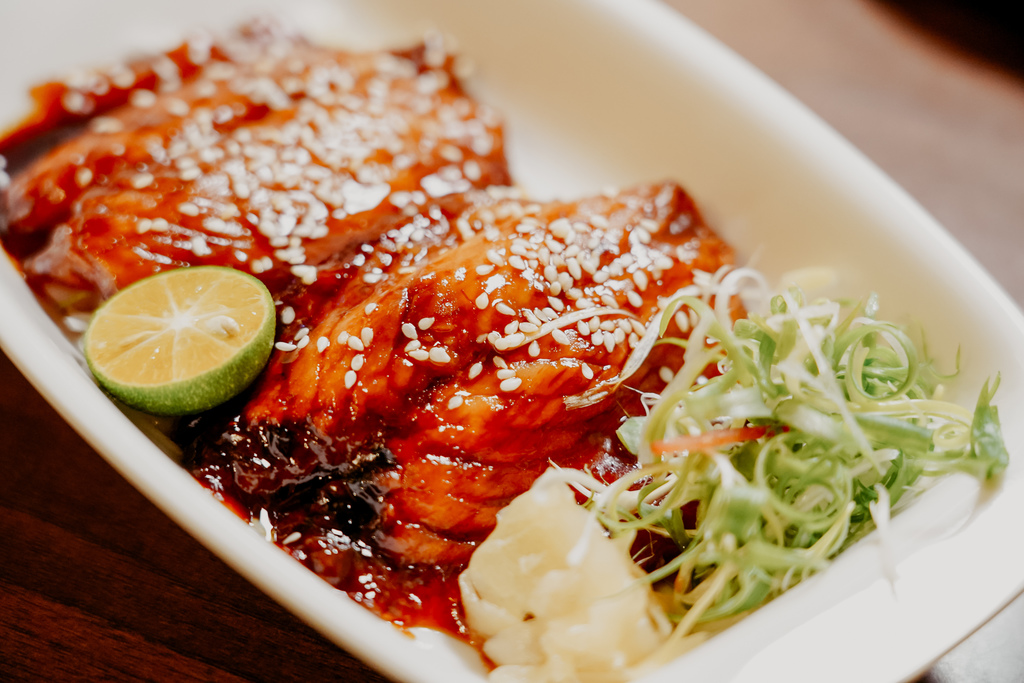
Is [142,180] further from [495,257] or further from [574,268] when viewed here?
[574,268]

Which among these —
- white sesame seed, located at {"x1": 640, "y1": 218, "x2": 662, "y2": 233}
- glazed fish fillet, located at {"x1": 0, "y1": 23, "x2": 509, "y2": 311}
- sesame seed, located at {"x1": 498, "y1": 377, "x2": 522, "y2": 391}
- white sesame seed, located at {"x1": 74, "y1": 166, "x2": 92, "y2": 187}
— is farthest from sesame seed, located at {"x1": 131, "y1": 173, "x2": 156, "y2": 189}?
white sesame seed, located at {"x1": 640, "y1": 218, "x2": 662, "y2": 233}

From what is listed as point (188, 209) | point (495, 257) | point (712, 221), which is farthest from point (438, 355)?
point (712, 221)

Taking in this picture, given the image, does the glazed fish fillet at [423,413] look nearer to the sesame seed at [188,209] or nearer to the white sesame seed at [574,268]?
the white sesame seed at [574,268]

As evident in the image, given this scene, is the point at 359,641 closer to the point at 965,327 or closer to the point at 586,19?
the point at 965,327

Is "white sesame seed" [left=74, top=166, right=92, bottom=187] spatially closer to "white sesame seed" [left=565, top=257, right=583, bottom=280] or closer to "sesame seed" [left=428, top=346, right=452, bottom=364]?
"sesame seed" [left=428, top=346, right=452, bottom=364]

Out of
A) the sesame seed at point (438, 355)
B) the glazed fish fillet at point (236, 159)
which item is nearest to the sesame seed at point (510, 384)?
the sesame seed at point (438, 355)

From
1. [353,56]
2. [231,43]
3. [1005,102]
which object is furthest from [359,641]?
[1005,102]

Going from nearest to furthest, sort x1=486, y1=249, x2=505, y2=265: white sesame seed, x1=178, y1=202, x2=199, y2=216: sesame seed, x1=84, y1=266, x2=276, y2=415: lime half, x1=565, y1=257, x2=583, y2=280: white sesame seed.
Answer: x1=84, y1=266, x2=276, y2=415: lime half → x1=486, y1=249, x2=505, y2=265: white sesame seed → x1=565, y1=257, x2=583, y2=280: white sesame seed → x1=178, y1=202, x2=199, y2=216: sesame seed
